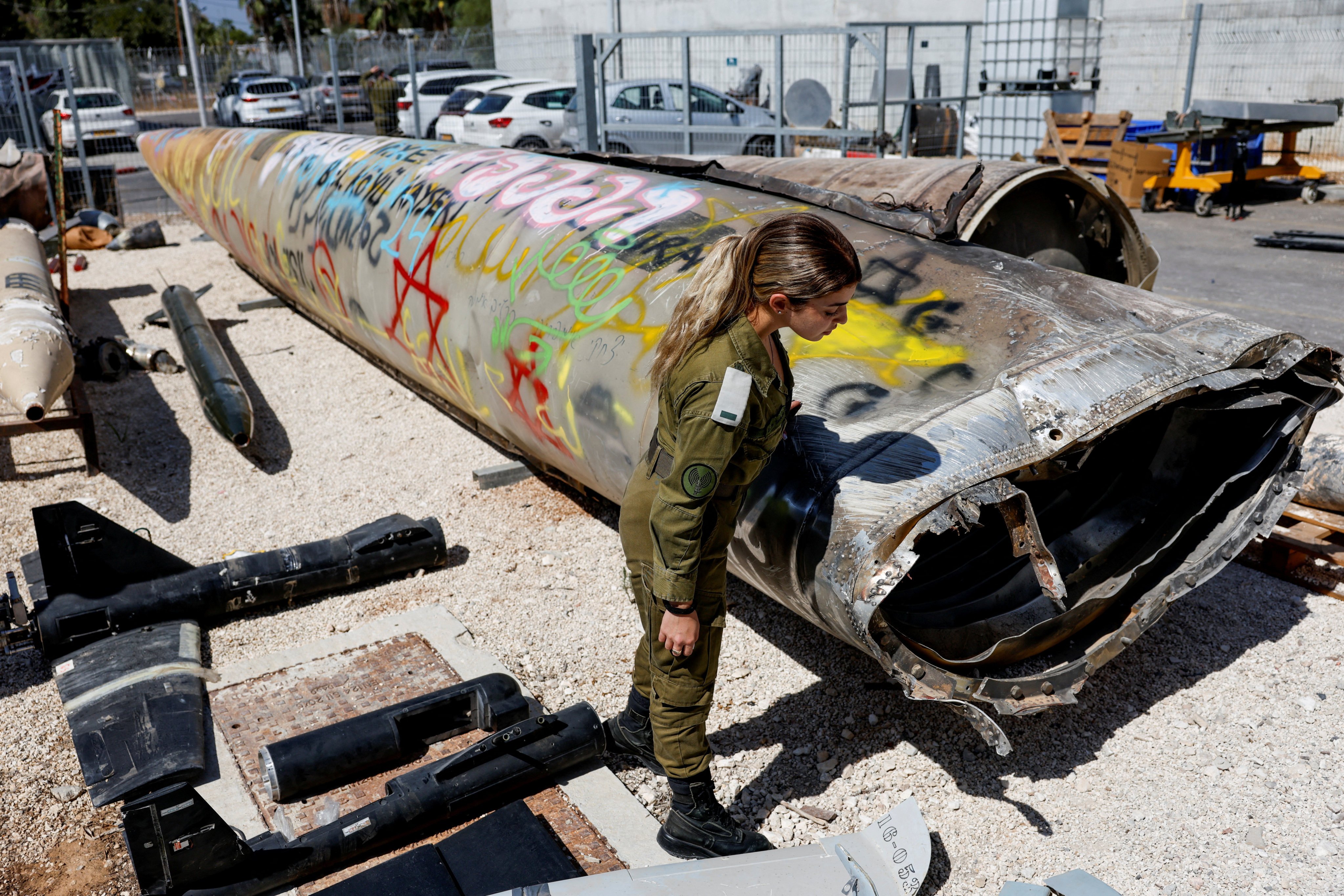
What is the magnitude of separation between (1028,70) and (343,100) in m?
16.7

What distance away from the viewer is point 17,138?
1446 cm

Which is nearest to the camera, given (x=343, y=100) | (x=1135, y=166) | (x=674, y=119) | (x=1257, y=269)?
(x=1257, y=269)

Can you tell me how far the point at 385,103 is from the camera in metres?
19.9

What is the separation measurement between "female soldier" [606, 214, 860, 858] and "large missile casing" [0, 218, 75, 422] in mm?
4660

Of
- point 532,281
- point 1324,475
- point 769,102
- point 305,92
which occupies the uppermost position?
point 305,92

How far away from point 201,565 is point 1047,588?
404 cm

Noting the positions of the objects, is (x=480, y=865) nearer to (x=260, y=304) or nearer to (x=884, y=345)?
(x=884, y=345)

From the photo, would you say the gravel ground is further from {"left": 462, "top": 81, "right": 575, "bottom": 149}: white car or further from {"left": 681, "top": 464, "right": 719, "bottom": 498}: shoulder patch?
{"left": 462, "top": 81, "right": 575, "bottom": 149}: white car

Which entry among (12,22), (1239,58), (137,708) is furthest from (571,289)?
(12,22)

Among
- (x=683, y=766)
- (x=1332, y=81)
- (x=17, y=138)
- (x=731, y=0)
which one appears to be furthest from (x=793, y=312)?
(x=731, y=0)

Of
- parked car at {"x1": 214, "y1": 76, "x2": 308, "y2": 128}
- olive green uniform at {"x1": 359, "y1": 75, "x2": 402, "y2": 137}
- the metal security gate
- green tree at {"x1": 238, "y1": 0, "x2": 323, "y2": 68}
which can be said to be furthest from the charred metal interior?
green tree at {"x1": 238, "y1": 0, "x2": 323, "y2": 68}

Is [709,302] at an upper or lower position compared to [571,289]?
upper

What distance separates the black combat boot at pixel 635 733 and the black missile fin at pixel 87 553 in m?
2.44

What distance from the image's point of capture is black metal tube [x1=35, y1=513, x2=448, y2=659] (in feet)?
13.6
